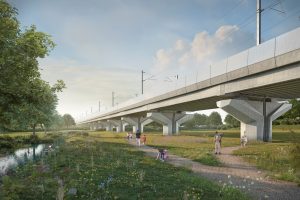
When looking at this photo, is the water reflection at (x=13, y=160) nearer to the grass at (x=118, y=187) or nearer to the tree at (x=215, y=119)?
the grass at (x=118, y=187)

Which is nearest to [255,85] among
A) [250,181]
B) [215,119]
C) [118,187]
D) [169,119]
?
[250,181]

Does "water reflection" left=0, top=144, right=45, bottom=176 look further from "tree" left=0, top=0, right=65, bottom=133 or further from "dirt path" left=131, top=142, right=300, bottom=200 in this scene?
"dirt path" left=131, top=142, right=300, bottom=200

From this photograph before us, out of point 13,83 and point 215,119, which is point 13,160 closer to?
point 13,83

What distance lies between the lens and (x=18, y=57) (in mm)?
14844

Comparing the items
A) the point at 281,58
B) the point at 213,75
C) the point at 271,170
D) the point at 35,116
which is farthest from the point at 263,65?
the point at 35,116

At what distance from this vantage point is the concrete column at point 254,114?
115ft

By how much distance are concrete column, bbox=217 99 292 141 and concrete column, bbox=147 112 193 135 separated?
2921 centimetres

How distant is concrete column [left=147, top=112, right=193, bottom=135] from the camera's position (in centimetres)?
6514

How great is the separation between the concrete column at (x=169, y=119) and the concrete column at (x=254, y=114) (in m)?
29.2

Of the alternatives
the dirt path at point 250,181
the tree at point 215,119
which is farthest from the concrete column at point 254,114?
the tree at point 215,119

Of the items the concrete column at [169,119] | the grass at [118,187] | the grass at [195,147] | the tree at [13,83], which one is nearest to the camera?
the grass at [118,187]

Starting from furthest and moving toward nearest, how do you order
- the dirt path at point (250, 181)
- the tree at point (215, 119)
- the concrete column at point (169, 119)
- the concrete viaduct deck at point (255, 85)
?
1. the tree at point (215, 119)
2. the concrete column at point (169, 119)
3. the concrete viaduct deck at point (255, 85)
4. the dirt path at point (250, 181)

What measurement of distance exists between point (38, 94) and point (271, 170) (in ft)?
38.9

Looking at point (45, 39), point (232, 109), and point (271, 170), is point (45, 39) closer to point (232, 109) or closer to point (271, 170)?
point (271, 170)
